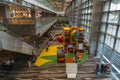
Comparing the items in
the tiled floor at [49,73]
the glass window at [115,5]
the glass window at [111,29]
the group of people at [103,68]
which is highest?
the glass window at [115,5]

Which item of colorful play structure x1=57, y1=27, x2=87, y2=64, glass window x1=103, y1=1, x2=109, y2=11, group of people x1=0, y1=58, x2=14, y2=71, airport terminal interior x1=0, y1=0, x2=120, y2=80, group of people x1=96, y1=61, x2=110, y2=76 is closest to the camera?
airport terminal interior x1=0, y1=0, x2=120, y2=80

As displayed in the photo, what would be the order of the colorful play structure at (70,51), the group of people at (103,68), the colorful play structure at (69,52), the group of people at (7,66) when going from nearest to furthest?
the group of people at (103,68), the group of people at (7,66), the colorful play structure at (69,52), the colorful play structure at (70,51)

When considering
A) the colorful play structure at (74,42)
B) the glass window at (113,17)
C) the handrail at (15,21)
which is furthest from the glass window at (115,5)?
the handrail at (15,21)

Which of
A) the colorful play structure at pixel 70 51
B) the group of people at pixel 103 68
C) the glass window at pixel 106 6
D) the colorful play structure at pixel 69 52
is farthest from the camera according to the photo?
the colorful play structure at pixel 70 51

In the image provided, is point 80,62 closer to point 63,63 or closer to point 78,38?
point 63,63

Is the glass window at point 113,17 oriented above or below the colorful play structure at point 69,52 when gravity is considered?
above

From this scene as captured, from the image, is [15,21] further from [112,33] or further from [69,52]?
[112,33]

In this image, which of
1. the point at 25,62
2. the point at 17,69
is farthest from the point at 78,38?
the point at 17,69

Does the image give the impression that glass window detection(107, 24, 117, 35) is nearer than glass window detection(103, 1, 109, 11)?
Yes

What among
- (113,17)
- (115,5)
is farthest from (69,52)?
(115,5)

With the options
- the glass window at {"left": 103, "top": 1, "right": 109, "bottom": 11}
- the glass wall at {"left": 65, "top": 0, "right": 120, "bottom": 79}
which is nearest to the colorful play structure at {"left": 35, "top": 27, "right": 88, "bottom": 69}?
the glass wall at {"left": 65, "top": 0, "right": 120, "bottom": 79}

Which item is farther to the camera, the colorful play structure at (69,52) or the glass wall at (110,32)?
the colorful play structure at (69,52)

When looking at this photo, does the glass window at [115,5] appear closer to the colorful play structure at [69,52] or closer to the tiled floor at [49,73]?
the colorful play structure at [69,52]

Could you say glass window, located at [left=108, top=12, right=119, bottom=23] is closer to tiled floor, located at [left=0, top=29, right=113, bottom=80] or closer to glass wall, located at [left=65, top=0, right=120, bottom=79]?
glass wall, located at [left=65, top=0, right=120, bottom=79]
